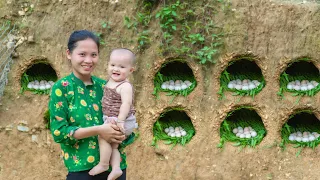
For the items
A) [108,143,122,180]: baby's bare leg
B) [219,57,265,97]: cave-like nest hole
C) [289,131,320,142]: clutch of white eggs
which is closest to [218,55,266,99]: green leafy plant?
[219,57,265,97]: cave-like nest hole

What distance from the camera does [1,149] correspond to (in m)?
5.12

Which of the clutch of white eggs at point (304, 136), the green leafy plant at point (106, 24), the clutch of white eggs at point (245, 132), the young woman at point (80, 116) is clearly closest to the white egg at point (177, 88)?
the clutch of white eggs at point (245, 132)

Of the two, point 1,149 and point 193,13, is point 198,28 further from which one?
point 1,149

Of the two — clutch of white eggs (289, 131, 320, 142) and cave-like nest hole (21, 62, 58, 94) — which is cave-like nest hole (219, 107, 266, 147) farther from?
cave-like nest hole (21, 62, 58, 94)

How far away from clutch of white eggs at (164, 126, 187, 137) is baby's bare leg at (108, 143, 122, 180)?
2.49 meters

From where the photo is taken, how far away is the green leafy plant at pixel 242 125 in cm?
484

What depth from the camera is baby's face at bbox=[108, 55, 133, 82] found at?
104 inches

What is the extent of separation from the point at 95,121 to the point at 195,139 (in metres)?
2.50

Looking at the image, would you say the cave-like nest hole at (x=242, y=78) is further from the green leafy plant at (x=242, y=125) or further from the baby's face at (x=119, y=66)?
the baby's face at (x=119, y=66)

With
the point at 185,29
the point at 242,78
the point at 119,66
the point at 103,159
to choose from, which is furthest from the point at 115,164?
the point at 242,78

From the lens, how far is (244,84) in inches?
197

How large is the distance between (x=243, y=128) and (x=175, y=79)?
3.14ft

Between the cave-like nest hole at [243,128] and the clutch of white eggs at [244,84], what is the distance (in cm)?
23

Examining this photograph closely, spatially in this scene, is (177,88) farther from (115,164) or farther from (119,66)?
(115,164)
